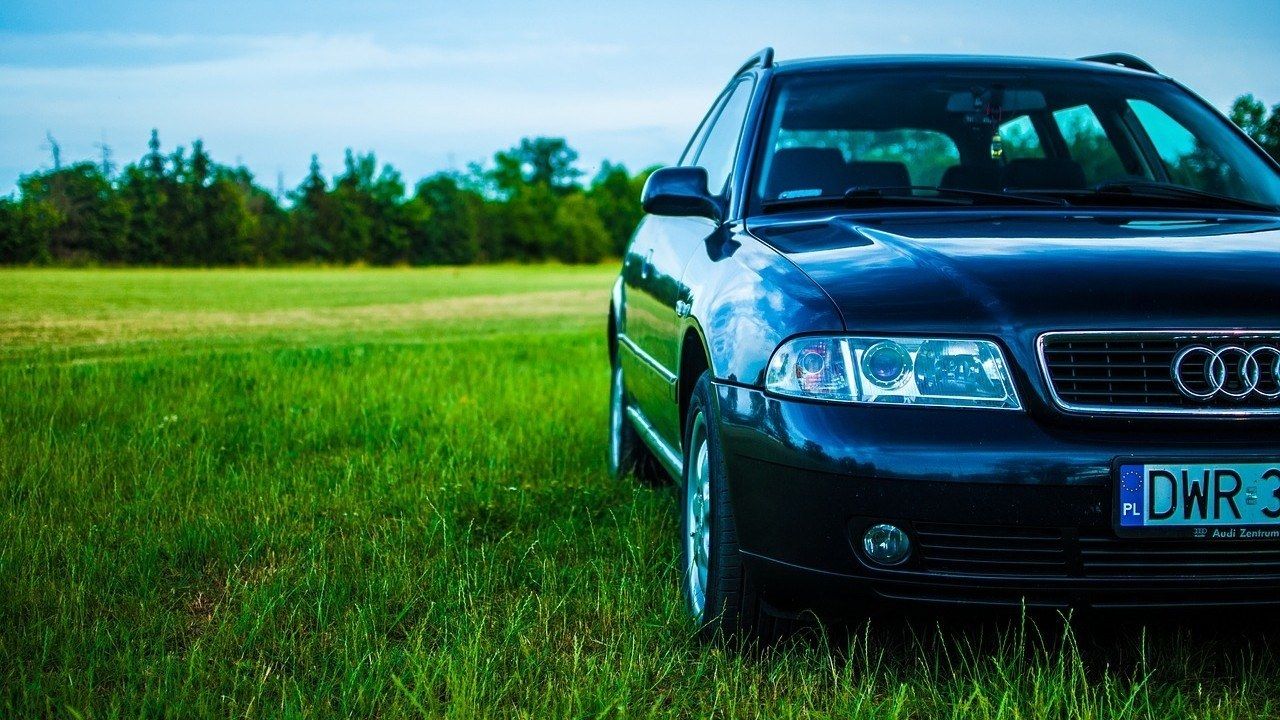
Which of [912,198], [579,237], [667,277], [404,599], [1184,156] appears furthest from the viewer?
[579,237]

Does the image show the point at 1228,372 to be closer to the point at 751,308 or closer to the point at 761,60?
the point at 751,308

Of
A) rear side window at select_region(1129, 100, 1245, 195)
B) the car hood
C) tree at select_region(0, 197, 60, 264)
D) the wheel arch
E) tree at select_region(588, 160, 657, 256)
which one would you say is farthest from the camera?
tree at select_region(588, 160, 657, 256)

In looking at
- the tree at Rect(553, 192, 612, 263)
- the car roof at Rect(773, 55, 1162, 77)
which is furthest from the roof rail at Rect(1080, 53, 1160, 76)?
the tree at Rect(553, 192, 612, 263)

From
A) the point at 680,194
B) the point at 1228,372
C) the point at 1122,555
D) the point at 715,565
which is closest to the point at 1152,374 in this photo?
the point at 1228,372

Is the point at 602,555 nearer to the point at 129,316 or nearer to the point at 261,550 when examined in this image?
the point at 261,550

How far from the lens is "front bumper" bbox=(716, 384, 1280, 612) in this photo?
2502 mm

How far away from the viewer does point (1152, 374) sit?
8.39 feet

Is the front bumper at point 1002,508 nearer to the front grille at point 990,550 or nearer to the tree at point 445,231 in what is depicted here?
the front grille at point 990,550

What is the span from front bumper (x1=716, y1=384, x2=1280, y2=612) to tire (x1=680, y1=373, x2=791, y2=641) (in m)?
0.34

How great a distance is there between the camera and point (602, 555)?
4.04 m

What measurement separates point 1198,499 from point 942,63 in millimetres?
2193

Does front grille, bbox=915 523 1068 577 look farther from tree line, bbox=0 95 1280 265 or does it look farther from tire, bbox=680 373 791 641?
tree line, bbox=0 95 1280 265

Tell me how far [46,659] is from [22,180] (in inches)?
1429

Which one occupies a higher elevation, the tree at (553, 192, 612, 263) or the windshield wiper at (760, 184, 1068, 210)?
the windshield wiper at (760, 184, 1068, 210)
